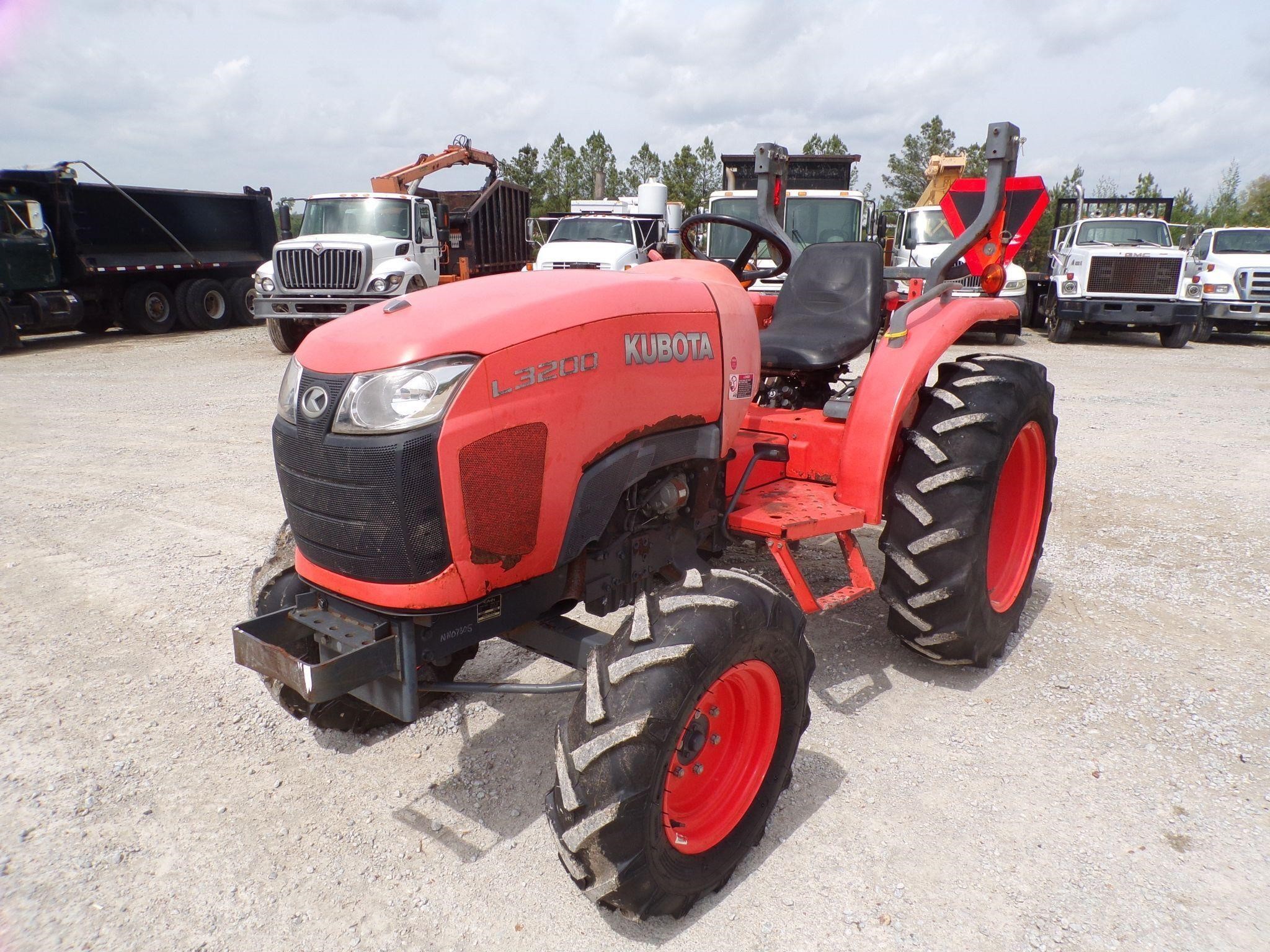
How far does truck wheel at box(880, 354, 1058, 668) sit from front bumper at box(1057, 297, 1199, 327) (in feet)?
37.2

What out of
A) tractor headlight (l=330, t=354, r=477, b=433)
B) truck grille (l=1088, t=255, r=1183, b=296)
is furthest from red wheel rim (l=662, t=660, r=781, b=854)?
truck grille (l=1088, t=255, r=1183, b=296)

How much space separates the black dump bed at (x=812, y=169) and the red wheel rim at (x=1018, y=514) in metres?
11.7

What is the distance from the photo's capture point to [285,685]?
2.39 metres

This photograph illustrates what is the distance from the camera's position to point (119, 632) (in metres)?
3.60

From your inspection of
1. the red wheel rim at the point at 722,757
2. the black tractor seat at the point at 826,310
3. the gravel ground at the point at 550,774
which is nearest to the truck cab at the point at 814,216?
the gravel ground at the point at 550,774

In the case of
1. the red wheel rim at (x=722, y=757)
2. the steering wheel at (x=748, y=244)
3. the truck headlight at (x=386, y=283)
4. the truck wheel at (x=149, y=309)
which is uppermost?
the steering wheel at (x=748, y=244)

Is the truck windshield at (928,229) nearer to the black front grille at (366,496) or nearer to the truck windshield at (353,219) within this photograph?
the truck windshield at (353,219)

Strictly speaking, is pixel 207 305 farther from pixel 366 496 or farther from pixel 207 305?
pixel 366 496

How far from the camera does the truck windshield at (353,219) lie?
1210cm

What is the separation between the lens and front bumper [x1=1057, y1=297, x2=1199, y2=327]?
12812mm

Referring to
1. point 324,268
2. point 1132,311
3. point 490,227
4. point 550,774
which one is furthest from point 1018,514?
point 490,227

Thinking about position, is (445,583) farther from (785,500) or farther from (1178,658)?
(1178,658)

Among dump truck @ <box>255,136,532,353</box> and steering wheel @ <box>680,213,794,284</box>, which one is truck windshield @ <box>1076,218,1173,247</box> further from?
steering wheel @ <box>680,213,794,284</box>

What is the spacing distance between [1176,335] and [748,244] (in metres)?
12.5
